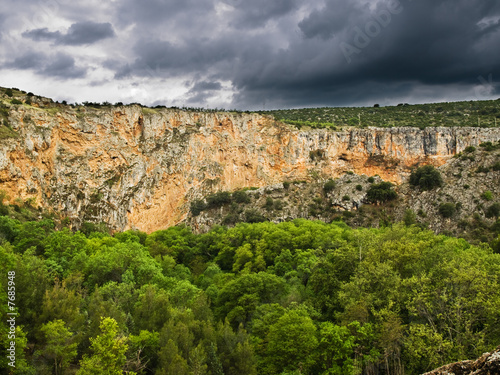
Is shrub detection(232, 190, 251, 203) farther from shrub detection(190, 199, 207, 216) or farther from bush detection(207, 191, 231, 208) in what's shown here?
shrub detection(190, 199, 207, 216)

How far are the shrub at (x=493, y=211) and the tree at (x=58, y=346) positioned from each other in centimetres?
5551

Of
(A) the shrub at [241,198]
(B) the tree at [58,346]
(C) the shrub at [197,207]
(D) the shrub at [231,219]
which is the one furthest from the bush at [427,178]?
(B) the tree at [58,346]

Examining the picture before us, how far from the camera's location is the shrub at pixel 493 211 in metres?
54.0

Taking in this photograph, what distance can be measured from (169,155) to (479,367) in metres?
72.2

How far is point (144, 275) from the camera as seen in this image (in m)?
34.1

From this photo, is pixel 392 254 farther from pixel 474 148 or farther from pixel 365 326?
pixel 474 148

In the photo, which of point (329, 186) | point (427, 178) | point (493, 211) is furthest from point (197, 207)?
point (493, 211)

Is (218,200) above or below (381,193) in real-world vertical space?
below

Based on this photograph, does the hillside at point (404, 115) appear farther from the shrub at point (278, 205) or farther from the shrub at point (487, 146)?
the shrub at point (278, 205)

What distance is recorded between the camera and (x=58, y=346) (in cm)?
1733

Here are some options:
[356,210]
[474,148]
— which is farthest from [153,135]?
[474,148]

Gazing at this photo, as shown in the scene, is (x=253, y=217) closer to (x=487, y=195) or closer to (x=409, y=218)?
(x=409, y=218)

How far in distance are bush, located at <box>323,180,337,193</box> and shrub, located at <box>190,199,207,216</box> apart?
74.6 ft

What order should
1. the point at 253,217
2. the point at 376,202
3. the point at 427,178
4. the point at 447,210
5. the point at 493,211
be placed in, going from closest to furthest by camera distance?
the point at 493,211 → the point at 447,210 → the point at 427,178 → the point at 253,217 → the point at 376,202
